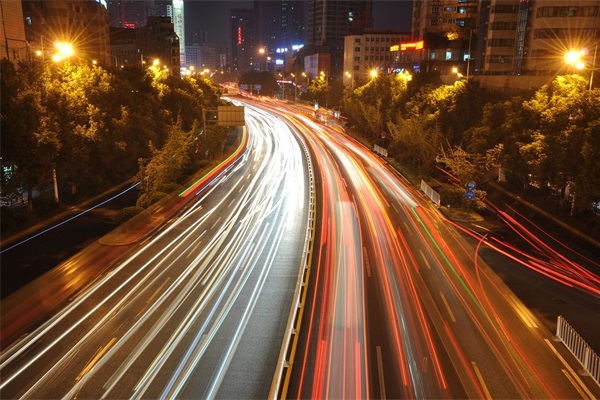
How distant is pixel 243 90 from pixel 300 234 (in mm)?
166718

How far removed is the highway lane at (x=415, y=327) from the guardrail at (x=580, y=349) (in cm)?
41

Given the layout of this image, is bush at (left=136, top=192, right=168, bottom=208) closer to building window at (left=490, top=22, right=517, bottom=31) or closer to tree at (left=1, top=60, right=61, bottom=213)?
tree at (left=1, top=60, right=61, bottom=213)

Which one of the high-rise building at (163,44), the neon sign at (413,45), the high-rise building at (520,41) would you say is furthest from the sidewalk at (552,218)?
the high-rise building at (163,44)

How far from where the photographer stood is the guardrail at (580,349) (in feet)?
52.6

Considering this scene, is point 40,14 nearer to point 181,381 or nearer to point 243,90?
point 181,381

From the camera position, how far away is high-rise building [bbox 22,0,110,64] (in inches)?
2991

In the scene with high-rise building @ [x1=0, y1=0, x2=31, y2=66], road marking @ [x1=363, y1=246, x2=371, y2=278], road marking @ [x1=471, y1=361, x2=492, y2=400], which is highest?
high-rise building @ [x1=0, y1=0, x2=31, y2=66]

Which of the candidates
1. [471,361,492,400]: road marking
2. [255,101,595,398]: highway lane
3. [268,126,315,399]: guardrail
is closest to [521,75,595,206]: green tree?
[255,101,595,398]: highway lane

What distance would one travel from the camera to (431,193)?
42.1 m

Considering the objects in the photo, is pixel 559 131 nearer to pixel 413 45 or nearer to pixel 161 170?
pixel 161 170

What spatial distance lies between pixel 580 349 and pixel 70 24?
88.4m

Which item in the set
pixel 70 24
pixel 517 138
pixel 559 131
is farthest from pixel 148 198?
pixel 70 24

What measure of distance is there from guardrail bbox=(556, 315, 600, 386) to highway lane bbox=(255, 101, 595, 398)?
1.33 feet

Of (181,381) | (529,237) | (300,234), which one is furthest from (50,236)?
(529,237)
